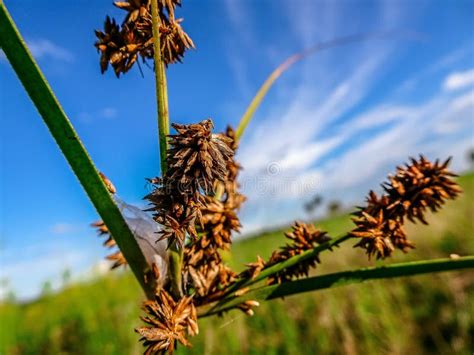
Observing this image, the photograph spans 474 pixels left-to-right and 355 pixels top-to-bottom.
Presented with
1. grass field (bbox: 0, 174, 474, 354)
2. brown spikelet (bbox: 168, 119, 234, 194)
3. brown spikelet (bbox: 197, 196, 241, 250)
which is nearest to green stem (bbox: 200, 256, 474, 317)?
brown spikelet (bbox: 197, 196, 241, 250)

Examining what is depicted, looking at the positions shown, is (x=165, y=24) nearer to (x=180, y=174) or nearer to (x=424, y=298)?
(x=180, y=174)

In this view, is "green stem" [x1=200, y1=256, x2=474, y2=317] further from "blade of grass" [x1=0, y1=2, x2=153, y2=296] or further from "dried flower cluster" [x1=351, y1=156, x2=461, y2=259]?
"blade of grass" [x1=0, y1=2, x2=153, y2=296]

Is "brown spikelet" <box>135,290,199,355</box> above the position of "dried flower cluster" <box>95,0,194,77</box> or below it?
below

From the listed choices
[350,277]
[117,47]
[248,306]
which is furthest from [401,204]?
[117,47]

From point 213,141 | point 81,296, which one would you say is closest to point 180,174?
point 213,141

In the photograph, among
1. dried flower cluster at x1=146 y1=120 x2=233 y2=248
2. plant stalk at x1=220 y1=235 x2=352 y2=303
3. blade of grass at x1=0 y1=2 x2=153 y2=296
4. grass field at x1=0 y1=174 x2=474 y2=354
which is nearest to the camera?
blade of grass at x1=0 y1=2 x2=153 y2=296

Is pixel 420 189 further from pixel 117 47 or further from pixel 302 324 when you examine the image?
pixel 302 324

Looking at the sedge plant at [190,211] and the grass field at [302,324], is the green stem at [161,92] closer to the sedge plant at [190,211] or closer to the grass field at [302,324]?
the sedge plant at [190,211]
